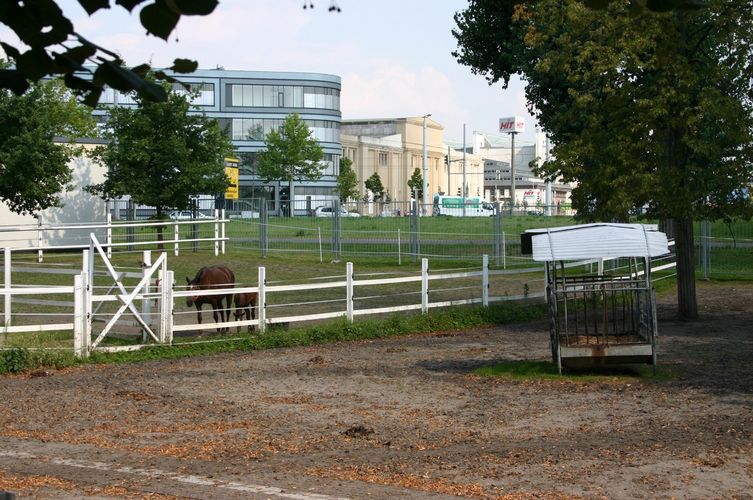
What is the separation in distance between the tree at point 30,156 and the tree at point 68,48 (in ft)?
117

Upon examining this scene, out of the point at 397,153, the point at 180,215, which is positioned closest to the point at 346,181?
the point at 397,153

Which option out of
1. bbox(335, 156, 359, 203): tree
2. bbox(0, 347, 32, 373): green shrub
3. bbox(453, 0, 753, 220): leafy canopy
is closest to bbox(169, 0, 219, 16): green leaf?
bbox(0, 347, 32, 373): green shrub

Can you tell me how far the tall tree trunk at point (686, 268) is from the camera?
70.1 ft

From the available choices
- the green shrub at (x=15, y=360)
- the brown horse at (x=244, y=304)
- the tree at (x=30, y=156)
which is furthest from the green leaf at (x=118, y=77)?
the tree at (x=30, y=156)

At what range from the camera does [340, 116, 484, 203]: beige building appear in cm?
11344

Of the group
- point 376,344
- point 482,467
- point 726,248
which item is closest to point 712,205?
point 376,344

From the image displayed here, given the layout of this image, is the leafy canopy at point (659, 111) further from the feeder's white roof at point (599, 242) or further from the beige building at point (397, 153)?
the beige building at point (397, 153)

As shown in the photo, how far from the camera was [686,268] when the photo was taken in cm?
2141

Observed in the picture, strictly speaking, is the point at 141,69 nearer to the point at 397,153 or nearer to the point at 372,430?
the point at 372,430

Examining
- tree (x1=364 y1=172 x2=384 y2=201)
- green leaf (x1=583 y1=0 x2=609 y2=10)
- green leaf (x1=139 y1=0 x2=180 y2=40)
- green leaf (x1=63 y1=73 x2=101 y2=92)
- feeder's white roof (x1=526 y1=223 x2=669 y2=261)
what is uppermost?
tree (x1=364 y1=172 x2=384 y2=201)

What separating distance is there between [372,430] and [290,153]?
6910cm

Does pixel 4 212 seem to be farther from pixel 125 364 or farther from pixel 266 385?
pixel 266 385

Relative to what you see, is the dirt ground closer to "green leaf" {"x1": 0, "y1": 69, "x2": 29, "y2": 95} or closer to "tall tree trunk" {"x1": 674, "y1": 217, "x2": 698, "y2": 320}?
"green leaf" {"x1": 0, "y1": 69, "x2": 29, "y2": 95}

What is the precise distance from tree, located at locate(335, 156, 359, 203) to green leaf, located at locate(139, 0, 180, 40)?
90218 millimetres
